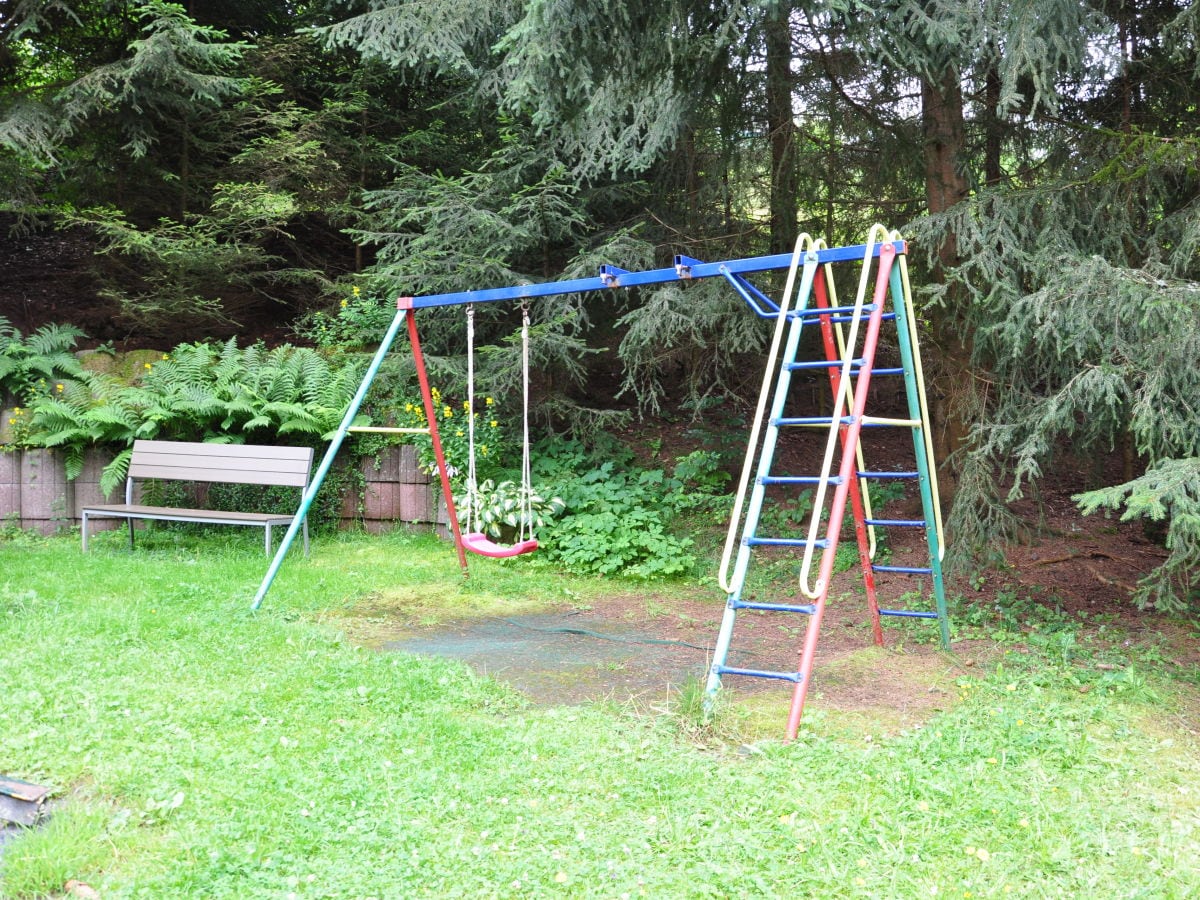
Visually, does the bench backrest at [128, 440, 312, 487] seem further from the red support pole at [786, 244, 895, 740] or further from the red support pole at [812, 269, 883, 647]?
the red support pole at [786, 244, 895, 740]

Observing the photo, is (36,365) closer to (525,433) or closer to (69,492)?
(69,492)

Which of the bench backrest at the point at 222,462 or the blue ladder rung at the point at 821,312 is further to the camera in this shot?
the bench backrest at the point at 222,462

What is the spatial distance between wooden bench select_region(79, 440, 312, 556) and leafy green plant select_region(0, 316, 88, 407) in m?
1.19

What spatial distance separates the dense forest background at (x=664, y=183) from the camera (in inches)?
191

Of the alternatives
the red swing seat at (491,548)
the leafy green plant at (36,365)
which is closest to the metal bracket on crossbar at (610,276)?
the red swing seat at (491,548)

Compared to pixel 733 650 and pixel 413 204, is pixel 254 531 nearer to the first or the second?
pixel 413 204

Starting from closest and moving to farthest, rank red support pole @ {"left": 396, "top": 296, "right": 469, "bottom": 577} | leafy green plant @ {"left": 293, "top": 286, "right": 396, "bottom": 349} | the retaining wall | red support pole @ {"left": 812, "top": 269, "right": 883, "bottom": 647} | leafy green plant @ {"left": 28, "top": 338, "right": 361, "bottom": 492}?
red support pole @ {"left": 812, "top": 269, "right": 883, "bottom": 647}
red support pole @ {"left": 396, "top": 296, "right": 469, "bottom": 577}
leafy green plant @ {"left": 28, "top": 338, "right": 361, "bottom": 492}
the retaining wall
leafy green plant @ {"left": 293, "top": 286, "right": 396, "bottom": 349}

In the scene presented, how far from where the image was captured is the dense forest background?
4.86m

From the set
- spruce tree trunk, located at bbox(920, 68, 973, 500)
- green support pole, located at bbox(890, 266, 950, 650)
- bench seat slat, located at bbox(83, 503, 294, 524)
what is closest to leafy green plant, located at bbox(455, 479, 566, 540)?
bench seat slat, located at bbox(83, 503, 294, 524)

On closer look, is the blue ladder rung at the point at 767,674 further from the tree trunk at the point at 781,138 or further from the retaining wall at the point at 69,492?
the retaining wall at the point at 69,492

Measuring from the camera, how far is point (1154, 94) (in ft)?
19.1

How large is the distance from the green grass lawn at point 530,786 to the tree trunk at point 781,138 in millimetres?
3976

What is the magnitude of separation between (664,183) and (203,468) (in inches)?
175

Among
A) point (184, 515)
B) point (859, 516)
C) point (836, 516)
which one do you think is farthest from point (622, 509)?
point (836, 516)
